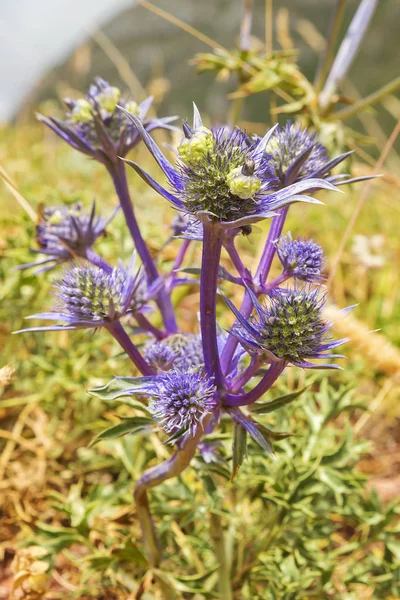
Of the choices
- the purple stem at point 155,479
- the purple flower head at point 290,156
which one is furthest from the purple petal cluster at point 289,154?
the purple stem at point 155,479

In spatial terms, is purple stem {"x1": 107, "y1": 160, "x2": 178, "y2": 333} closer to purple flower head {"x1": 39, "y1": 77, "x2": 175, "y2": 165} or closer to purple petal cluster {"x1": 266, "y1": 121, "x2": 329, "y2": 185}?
purple flower head {"x1": 39, "y1": 77, "x2": 175, "y2": 165}

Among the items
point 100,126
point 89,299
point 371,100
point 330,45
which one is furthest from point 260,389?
point 330,45

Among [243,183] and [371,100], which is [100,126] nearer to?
[243,183]

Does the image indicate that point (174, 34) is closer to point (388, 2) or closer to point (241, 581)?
point (388, 2)

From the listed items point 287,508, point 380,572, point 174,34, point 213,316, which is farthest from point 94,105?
point 174,34

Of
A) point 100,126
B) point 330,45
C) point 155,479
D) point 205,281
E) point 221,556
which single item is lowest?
point 221,556

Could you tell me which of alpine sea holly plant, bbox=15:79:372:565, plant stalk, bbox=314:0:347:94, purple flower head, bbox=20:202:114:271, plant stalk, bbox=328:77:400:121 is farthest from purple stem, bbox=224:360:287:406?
plant stalk, bbox=314:0:347:94

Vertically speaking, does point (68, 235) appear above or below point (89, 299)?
above
